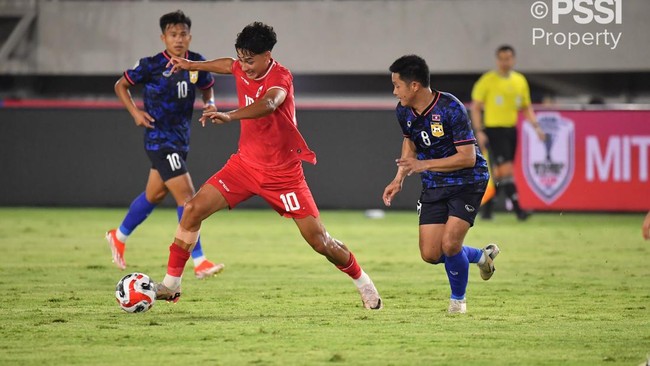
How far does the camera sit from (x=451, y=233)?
8188mm

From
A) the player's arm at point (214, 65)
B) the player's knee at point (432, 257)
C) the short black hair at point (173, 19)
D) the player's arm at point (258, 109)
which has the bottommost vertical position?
the player's knee at point (432, 257)

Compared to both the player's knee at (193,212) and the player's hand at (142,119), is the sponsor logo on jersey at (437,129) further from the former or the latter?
the player's hand at (142,119)

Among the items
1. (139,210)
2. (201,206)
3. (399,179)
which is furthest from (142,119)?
(399,179)

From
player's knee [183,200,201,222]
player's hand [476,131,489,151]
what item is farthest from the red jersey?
player's hand [476,131,489,151]

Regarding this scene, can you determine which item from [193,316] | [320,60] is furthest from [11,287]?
[320,60]

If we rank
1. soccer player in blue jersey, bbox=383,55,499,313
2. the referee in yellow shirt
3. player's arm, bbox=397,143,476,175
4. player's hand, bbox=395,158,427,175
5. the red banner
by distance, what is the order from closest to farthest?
player's hand, bbox=395,158,427,175, player's arm, bbox=397,143,476,175, soccer player in blue jersey, bbox=383,55,499,313, the referee in yellow shirt, the red banner

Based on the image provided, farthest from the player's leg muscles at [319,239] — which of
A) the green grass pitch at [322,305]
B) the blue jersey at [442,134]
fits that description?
the blue jersey at [442,134]

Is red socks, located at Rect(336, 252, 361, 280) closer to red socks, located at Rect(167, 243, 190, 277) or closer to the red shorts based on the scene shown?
the red shorts

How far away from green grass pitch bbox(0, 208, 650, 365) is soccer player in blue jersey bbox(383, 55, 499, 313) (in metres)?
0.46

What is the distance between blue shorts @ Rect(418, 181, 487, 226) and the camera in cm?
827

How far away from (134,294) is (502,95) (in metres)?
9.61

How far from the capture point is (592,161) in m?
17.6

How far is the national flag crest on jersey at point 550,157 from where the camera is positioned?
57.7 ft

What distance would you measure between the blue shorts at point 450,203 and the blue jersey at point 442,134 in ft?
0.14
